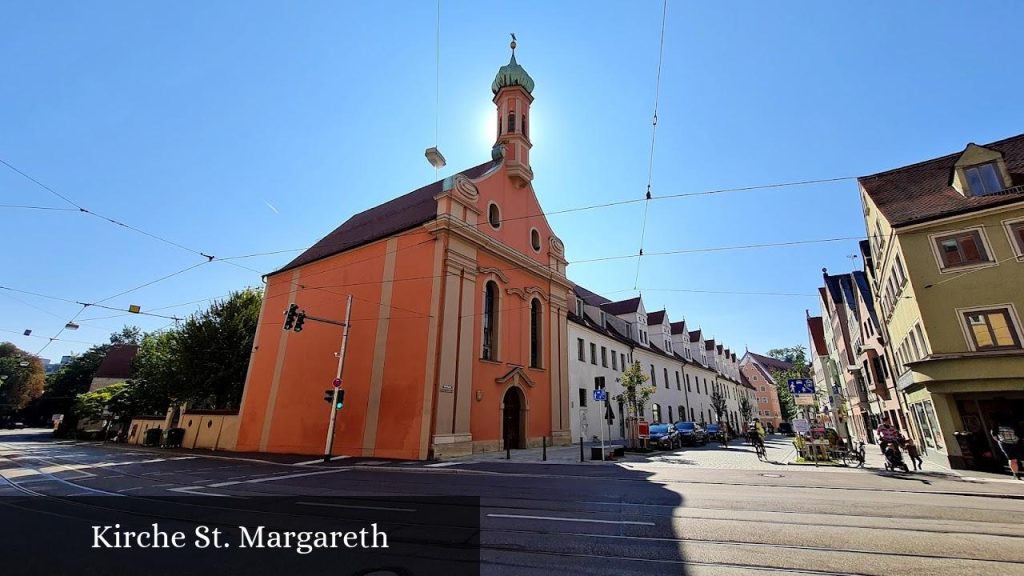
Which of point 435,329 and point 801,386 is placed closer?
point 801,386

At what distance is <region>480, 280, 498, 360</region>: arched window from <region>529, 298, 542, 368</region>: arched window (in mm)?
3160

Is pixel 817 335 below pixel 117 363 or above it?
above

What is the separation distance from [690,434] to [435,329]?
18.3 metres

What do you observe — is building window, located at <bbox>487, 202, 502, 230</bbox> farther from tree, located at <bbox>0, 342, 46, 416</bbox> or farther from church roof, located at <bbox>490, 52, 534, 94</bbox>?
tree, located at <bbox>0, 342, 46, 416</bbox>

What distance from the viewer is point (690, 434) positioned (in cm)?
2622

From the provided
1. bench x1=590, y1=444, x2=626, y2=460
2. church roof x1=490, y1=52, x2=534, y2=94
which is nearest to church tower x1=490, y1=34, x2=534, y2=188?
church roof x1=490, y1=52, x2=534, y2=94

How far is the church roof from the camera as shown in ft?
89.6

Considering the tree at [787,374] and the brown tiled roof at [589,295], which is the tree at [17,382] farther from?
the tree at [787,374]

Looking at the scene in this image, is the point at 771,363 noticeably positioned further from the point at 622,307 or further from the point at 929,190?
the point at 929,190

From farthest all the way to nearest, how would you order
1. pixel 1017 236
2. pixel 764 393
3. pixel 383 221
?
pixel 764 393 → pixel 383 221 → pixel 1017 236

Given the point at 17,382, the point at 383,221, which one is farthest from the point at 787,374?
the point at 17,382

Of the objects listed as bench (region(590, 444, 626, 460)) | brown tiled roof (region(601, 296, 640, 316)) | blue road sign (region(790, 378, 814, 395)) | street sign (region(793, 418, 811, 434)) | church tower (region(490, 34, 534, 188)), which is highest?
church tower (region(490, 34, 534, 188))

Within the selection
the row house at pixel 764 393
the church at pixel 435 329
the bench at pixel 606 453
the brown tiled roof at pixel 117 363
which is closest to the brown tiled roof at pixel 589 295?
the church at pixel 435 329

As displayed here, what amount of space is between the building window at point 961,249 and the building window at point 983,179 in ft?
6.65
